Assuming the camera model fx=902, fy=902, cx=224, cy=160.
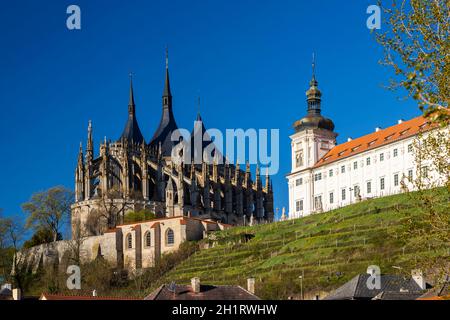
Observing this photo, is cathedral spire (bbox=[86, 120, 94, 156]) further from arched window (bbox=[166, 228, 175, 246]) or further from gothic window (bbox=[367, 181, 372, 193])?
gothic window (bbox=[367, 181, 372, 193])

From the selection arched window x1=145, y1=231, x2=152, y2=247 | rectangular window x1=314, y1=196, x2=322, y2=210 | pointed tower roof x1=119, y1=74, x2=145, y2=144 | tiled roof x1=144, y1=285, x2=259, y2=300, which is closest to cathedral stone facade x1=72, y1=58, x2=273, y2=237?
pointed tower roof x1=119, y1=74, x2=145, y2=144

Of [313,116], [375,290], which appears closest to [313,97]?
[313,116]

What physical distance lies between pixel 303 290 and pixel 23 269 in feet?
157

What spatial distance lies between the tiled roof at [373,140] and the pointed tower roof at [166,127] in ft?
119

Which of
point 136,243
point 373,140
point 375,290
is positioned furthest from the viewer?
point 136,243

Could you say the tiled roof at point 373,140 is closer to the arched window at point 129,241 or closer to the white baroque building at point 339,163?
the white baroque building at point 339,163

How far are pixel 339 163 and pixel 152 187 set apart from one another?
30540 millimetres

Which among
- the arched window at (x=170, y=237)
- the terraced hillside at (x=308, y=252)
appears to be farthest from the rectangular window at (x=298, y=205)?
the arched window at (x=170, y=237)

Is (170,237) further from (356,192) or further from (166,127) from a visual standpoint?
(166,127)

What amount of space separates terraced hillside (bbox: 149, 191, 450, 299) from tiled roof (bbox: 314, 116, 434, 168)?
24.4 feet

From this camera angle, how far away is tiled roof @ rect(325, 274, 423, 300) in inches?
2100

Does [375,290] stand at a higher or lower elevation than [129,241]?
lower

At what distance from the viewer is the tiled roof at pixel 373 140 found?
89188mm

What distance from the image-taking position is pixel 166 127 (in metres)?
138
